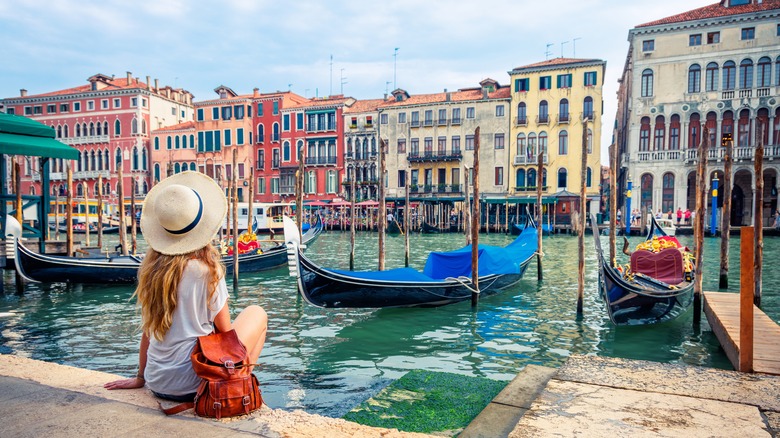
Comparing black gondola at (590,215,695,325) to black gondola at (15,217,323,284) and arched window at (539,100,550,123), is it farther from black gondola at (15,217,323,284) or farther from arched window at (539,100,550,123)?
arched window at (539,100,550,123)

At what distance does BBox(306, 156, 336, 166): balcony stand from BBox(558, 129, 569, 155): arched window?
13625mm

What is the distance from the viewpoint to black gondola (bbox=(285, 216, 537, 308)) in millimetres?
7121

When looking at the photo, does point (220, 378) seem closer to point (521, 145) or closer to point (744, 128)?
point (744, 128)

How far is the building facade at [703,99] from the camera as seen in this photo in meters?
24.3

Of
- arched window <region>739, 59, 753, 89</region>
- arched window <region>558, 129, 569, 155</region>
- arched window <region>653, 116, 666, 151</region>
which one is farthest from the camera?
arched window <region>558, 129, 569, 155</region>

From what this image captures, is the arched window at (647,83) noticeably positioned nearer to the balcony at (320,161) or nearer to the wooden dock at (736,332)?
the balcony at (320,161)

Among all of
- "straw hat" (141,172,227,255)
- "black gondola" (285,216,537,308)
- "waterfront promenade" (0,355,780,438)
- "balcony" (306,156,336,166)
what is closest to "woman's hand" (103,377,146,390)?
"waterfront promenade" (0,355,780,438)

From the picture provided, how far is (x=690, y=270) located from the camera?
8039 mm

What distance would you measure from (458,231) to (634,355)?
76.1 ft

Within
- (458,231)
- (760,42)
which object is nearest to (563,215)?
(458,231)

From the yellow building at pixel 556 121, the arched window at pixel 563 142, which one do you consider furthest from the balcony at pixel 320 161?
the arched window at pixel 563 142

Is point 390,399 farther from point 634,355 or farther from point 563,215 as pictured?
point 563,215

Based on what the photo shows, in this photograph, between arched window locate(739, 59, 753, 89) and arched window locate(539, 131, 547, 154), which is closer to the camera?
arched window locate(739, 59, 753, 89)

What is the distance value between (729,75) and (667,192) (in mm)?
5944
